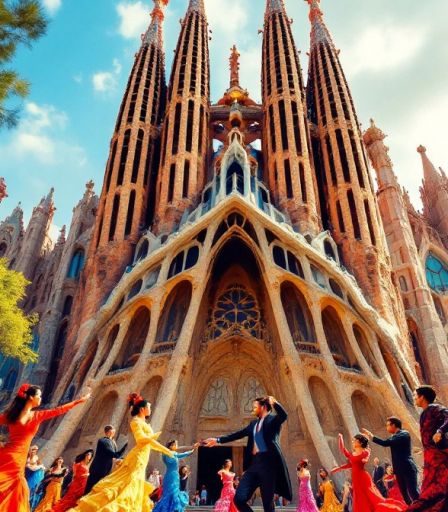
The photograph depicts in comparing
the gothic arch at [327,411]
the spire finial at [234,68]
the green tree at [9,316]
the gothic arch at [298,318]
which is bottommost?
the gothic arch at [327,411]

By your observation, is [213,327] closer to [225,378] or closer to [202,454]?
[225,378]

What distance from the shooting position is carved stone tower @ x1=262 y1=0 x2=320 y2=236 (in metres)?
17.9

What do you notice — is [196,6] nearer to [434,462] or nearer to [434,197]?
[434,197]

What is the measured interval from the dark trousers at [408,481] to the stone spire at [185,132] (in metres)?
13.8

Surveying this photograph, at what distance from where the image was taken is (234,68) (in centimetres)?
2838

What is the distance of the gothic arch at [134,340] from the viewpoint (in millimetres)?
14508

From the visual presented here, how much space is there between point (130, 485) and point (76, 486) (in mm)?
1547

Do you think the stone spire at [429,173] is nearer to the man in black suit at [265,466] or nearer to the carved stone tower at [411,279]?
the carved stone tower at [411,279]

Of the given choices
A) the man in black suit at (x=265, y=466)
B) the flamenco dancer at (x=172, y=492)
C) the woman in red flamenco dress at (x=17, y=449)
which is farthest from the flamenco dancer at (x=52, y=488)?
the man in black suit at (x=265, y=466)

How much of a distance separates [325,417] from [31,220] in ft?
61.1

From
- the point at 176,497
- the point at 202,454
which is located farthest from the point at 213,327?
the point at 176,497

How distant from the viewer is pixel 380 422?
43.1ft

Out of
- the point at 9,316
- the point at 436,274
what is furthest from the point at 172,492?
the point at 436,274

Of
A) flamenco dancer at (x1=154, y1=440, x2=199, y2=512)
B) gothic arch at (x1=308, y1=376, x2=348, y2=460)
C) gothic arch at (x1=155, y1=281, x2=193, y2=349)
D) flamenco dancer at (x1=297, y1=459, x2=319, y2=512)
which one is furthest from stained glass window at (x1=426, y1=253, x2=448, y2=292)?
flamenco dancer at (x1=154, y1=440, x2=199, y2=512)
